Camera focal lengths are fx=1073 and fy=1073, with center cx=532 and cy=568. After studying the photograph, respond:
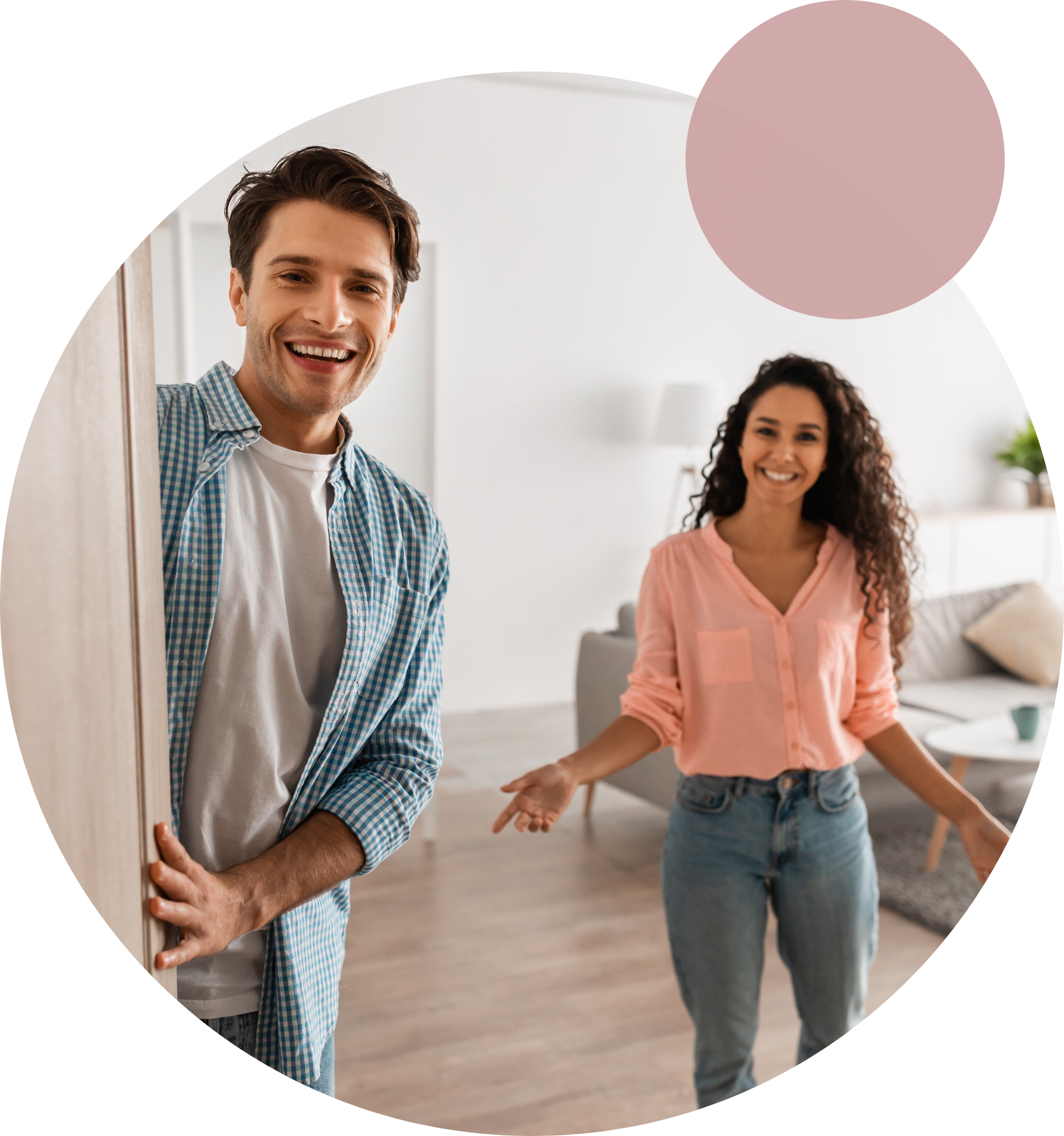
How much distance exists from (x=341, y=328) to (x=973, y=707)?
128 inches

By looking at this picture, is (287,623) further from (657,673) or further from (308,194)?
(657,673)

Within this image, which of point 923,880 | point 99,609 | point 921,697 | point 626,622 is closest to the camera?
point 99,609

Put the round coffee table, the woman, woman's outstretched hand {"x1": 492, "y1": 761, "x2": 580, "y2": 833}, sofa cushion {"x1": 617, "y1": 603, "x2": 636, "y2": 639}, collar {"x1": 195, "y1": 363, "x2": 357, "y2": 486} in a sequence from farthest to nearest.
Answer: sofa cushion {"x1": 617, "y1": 603, "x2": 636, "y2": 639}, the round coffee table, the woman, woman's outstretched hand {"x1": 492, "y1": 761, "x2": 580, "y2": 833}, collar {"x1": 195, "y1": 363, "x2": 357, "y2": 486}

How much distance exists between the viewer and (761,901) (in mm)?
1518

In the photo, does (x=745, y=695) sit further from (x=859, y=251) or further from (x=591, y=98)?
(x=591, y=98)

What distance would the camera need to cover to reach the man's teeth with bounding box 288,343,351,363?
0.94 m

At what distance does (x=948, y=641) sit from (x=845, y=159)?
323 cm

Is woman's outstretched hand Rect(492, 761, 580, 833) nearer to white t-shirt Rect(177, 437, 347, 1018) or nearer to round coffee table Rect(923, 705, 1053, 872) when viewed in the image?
white t-shirt Rect(177, 437, 347, 1018)

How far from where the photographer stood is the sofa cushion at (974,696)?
143 inches

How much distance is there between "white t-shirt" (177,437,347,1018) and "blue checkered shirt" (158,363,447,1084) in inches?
0.6

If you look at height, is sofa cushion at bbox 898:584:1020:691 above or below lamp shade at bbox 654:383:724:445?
below

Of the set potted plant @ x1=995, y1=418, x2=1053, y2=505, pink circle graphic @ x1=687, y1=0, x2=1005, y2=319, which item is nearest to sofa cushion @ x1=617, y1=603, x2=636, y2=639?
pink circle graphic @ x1=687, y1=0, x2=1005, y2=319

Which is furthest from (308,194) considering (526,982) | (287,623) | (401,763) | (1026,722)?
(1026,722)

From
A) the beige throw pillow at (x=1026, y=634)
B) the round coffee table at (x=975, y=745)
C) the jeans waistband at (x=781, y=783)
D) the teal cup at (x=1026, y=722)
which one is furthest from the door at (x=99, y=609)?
the beige throw pillow at (x=1026, y=634)
